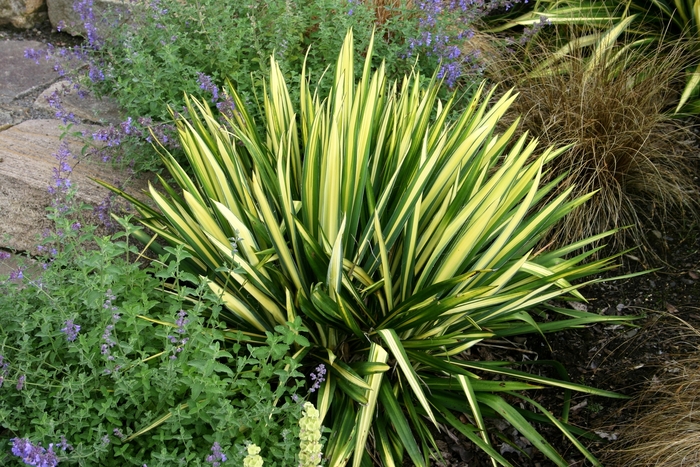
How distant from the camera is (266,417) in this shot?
5.87 ft

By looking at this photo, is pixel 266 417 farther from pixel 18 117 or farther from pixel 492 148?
pixel 18 117

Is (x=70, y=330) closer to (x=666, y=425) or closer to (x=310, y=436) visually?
(x=310, y=436)

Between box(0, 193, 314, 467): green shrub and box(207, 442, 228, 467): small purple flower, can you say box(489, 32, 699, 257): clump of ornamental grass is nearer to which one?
box(0, 193, 314, 467): green shrub

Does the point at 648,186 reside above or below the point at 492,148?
below

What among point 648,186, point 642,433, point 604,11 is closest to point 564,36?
point 604,11

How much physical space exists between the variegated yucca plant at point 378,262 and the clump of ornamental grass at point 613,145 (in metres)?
0.84

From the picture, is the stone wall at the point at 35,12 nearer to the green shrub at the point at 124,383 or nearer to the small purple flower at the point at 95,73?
the small purple flower at the point at 95,73

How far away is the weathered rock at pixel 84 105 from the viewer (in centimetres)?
334

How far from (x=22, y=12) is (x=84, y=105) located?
149 cm

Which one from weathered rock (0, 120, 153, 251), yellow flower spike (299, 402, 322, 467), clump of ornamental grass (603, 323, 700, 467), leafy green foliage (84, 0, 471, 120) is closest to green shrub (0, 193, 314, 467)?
yellow flower spike (299, 402, 322, 467)

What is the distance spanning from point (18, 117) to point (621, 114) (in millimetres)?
3049

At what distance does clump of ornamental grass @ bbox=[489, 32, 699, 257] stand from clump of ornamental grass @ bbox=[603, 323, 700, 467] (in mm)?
Result: 819

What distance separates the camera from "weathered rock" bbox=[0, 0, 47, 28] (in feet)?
14.5

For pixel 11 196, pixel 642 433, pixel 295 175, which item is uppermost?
pixel 295 175
